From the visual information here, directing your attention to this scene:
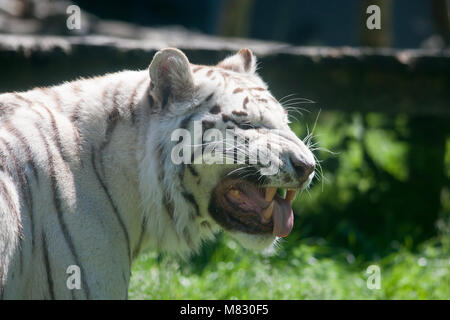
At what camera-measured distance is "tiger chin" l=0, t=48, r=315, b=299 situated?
7.64ft

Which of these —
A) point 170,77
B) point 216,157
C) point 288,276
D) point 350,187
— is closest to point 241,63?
point 170,77

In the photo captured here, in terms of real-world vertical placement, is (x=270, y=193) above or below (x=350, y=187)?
above

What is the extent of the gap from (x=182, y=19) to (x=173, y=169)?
473 inches

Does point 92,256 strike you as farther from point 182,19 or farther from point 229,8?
point 182,19

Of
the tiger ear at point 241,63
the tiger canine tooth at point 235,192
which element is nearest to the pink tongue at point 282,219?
the tiger canine tooth at point 235,192

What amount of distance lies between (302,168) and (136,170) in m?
0.70

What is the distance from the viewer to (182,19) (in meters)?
14.1

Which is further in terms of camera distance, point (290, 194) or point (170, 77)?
point (290, 194)

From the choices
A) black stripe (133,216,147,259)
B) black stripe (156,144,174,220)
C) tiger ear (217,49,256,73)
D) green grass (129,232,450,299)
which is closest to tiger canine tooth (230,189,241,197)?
black stripe (156,144,174,220)

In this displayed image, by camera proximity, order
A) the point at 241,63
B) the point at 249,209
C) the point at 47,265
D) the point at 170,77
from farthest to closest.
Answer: the point at 241,63
the point at 249,209
the point at 170,77
the point at 47,265

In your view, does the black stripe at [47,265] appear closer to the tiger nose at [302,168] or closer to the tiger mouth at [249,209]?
the tiger mouth at [249,209]

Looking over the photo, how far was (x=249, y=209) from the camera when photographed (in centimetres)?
270

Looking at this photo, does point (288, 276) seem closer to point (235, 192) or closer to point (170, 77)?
point (235, 192)

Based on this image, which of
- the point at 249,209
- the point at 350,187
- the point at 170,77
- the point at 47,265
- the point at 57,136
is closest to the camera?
the point at 47,265
